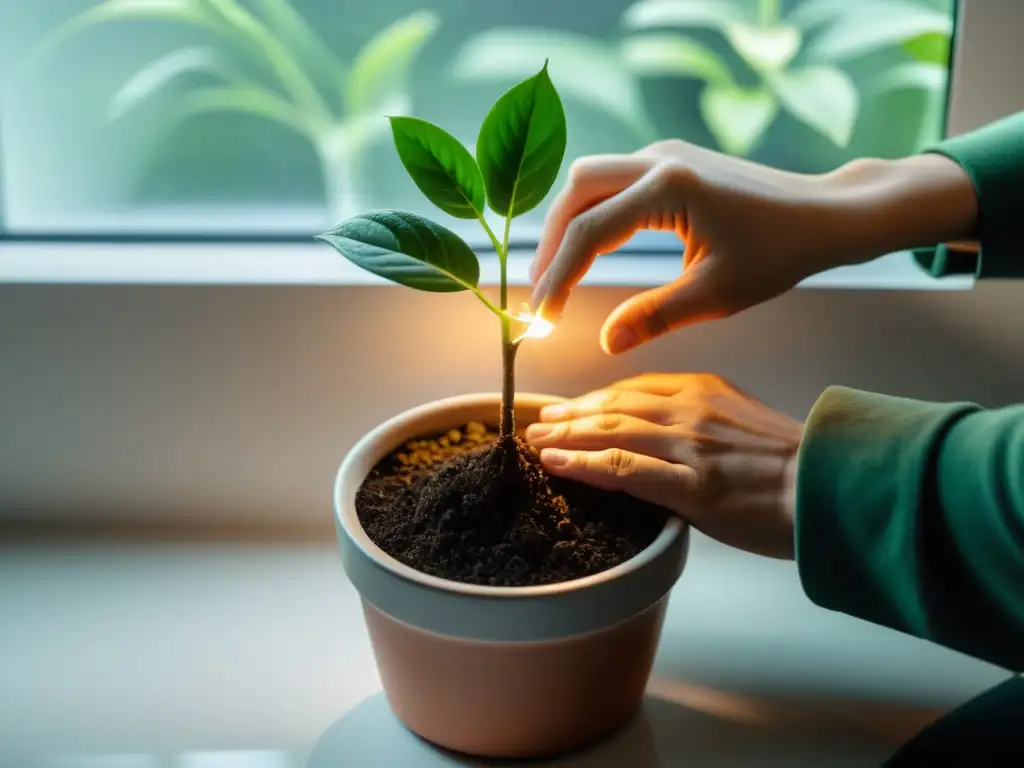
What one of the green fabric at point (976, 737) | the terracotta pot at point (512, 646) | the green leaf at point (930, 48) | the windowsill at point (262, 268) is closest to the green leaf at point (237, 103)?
the windowsill at point (262, 268)

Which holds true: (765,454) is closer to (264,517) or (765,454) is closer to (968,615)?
(968,615)

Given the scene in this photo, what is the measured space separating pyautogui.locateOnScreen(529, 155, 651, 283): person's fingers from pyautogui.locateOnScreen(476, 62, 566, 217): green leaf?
0.08m

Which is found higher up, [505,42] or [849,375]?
[505,42]

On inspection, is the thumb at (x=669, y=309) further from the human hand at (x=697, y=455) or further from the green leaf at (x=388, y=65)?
the green leaf at (x=388, y=65)

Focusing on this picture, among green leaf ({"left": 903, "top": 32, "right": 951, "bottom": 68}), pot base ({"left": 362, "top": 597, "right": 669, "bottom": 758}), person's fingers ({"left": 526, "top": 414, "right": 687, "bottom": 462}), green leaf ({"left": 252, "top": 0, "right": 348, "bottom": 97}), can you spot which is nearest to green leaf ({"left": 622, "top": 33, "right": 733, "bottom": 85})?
green leaf ({"left": 903, "top": 32, "right": 951, "bottom": 68})

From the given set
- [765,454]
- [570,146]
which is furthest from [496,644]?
[570,146]

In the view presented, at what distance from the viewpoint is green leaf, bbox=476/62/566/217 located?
2.23 feet

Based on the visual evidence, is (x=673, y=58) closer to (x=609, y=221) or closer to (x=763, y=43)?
(x=763, y=43)

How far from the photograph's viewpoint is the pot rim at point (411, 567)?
65 cm

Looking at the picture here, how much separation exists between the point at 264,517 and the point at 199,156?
1.15 ft

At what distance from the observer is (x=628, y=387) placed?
2.83 feet

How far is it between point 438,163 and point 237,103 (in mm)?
381

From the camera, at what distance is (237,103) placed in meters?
1.00

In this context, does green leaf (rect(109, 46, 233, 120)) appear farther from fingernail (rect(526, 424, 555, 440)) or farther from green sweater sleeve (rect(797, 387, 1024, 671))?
green sweater sleeve (rect(797, 387, 1024, 671))
